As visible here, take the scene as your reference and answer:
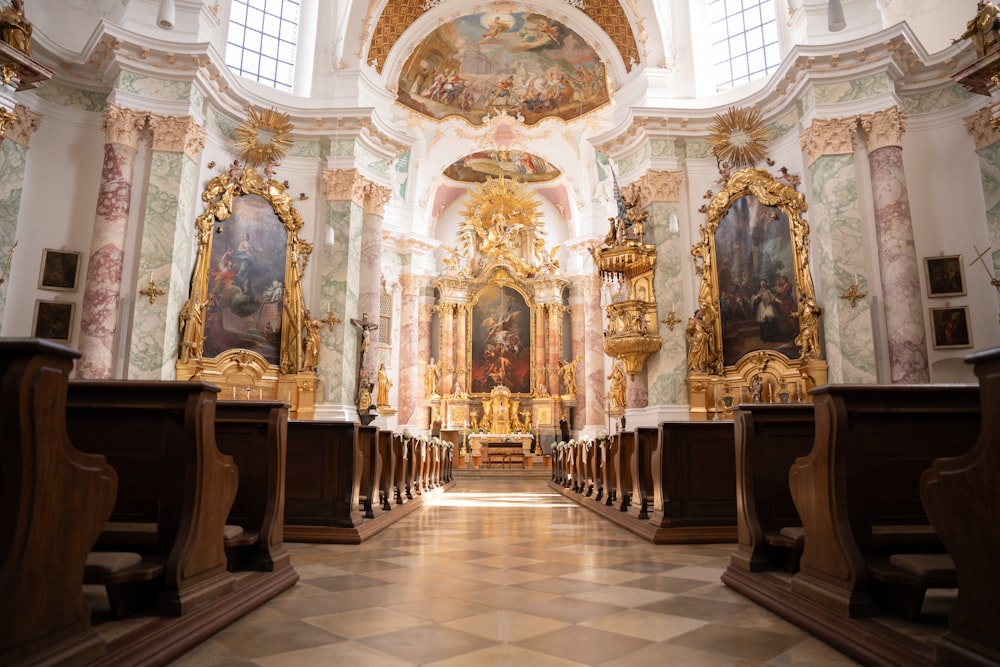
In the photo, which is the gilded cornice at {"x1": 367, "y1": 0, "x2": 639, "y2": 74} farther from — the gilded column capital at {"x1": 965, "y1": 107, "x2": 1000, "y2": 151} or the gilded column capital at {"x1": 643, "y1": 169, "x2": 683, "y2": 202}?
the gilded column capital at {"x1": 965, "y1": 107, "x2": 1000, "y2": 151}

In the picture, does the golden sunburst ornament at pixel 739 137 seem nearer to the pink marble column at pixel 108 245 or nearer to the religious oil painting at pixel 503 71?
the religious oil painting at pixel 503 71

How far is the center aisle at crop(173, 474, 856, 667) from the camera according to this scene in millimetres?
2600

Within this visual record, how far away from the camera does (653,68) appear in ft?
45.4

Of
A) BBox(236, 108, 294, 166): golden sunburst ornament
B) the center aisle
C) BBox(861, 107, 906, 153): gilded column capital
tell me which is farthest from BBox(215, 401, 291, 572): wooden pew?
BBox(861, 107, 906, 153): gilded column capital

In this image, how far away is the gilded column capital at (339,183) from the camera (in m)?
13.3

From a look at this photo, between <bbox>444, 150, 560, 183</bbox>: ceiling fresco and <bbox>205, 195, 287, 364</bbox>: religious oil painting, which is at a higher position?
<bbox>444, 150, 560, 183</bbox>: ceiling fresco

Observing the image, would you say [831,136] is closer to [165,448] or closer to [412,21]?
[412,21]

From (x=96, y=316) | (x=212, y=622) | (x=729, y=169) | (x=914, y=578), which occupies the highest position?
(x=729, y=169)

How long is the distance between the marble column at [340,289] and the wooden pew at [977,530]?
1124 centimetres

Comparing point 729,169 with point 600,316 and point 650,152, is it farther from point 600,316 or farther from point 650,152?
point 600,316

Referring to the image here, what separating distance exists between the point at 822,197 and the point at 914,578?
31.5 feet

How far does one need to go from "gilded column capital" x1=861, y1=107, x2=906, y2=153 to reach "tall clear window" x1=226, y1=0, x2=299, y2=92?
11122 millimetres

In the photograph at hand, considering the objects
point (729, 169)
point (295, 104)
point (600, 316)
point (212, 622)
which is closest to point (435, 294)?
point (600, 316)

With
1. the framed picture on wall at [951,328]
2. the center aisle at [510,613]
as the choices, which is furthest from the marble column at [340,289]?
the framed picture on wall at [951,328]
